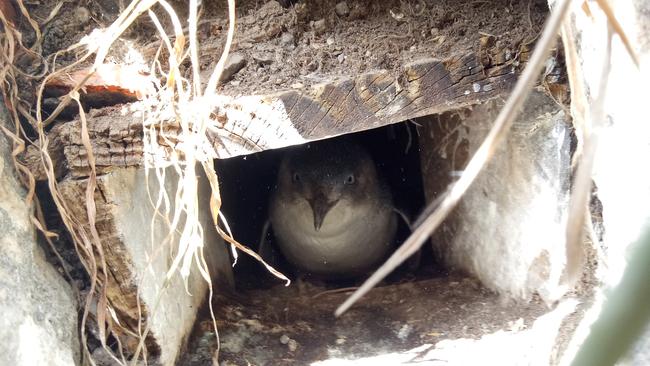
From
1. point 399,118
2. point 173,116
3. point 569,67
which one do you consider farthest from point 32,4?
point 569,67

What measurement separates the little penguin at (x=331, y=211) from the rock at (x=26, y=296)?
129 centimetres

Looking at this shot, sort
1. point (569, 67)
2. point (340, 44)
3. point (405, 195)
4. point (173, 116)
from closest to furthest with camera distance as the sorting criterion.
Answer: point (569, 67) → point (173, 116) → point (340, 44) → point (405, 195)

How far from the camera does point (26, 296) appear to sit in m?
1.54

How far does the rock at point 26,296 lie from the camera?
147 cm

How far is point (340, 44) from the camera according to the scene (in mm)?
1661

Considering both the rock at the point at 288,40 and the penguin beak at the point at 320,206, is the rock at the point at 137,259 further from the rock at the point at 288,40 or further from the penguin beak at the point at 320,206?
the penguin beak at the point at 320,206

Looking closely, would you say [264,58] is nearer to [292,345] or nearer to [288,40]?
[288,40]

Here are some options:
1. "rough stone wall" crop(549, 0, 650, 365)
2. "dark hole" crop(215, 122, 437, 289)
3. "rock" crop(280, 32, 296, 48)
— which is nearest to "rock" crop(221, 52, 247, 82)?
"rock" crop(280, 32, 296, 48)

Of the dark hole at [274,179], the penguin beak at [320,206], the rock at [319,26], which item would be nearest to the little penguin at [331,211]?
the penguin beak at [320,206]

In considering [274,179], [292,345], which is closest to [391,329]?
[292,345]

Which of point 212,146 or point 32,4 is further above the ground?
point 32,4

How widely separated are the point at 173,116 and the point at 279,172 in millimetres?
1683

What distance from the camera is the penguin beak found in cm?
282

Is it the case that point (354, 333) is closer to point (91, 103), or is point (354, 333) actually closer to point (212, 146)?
point (212, 146)
